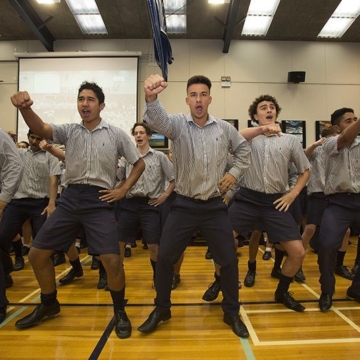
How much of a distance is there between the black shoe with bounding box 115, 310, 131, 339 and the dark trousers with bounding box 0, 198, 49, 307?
1.73 metres

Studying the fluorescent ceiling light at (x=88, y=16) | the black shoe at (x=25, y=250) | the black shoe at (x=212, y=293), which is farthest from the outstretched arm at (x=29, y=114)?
the fluorescent ceiling light at (x=88, y=16)

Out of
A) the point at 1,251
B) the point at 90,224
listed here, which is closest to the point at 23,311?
the point at 1,251

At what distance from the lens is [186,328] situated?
8.83ft

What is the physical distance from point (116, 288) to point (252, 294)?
1.69 metres

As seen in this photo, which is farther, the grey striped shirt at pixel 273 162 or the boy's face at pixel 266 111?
the boy's face at pixel 266 111

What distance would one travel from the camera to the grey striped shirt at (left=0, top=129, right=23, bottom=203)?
2.82 m

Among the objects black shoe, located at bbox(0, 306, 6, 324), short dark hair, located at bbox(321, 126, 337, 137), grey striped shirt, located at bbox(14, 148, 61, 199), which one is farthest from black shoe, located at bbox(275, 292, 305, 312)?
grey striped shirt, located at bbox(14, 148, 61, 199)

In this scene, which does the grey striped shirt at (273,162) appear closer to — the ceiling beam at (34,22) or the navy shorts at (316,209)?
the navy shorts at (316,209)

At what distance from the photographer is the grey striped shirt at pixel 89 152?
2.64 metres

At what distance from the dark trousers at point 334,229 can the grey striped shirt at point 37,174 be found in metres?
3.35

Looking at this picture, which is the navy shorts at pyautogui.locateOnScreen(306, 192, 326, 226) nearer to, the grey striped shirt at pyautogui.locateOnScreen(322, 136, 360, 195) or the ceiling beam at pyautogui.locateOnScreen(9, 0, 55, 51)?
the grey striped shirt at pyautogui.locateOnScreen(322, 136, 360, 195)

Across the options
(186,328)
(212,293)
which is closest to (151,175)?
(212,293)

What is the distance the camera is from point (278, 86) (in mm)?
9945

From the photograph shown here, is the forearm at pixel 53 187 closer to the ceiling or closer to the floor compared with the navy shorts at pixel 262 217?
closer to the ceiling
